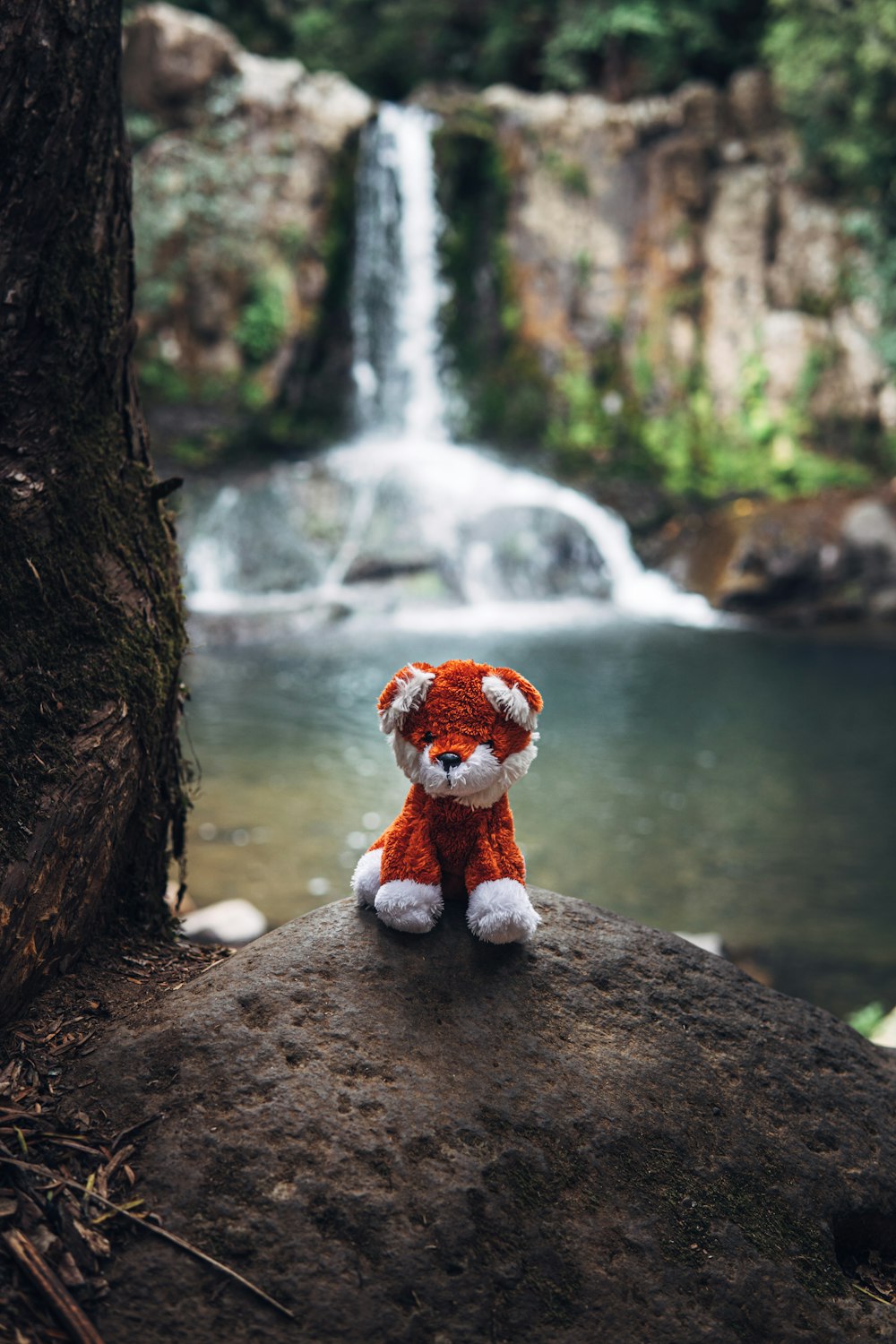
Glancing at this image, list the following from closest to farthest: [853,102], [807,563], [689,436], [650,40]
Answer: [807,563] → [853,102] → [689,436] → [650,40]

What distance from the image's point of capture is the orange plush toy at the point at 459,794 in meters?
2.17

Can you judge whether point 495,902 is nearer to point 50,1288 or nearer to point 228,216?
point 50,1288

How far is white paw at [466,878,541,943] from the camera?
2.18 metres

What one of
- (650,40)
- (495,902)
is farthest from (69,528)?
→ (650,40)

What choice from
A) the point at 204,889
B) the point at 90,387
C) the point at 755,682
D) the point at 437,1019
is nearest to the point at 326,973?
the point at 437,1019

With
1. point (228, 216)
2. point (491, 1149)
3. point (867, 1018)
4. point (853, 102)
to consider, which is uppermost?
point (853, 102)

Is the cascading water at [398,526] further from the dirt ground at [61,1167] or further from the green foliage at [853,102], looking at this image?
the dirt ground at [61,1167]

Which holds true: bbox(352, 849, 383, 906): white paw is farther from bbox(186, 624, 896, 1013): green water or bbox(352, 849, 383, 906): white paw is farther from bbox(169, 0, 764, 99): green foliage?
bbox(169, 0, 764, 99): green foliage

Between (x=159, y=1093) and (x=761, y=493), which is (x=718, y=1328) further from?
(x=761, y=493)

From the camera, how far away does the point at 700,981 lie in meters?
2.40

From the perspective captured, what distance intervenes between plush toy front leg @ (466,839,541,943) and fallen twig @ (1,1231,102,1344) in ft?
3.31

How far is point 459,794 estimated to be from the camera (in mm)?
2172

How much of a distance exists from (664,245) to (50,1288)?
20.0m

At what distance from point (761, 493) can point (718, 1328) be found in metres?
17.3
